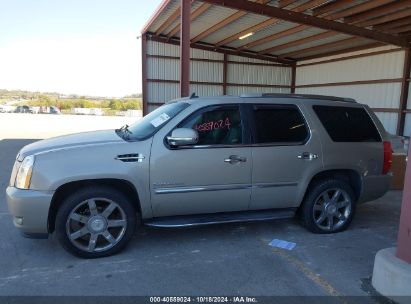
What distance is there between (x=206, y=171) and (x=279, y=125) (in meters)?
1.17

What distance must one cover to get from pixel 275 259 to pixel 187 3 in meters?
8.04

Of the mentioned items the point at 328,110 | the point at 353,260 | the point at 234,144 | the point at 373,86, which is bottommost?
the point at 353,260

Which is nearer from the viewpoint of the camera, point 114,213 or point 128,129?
point 114,213

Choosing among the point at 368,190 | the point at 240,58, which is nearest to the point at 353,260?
the point at 368,190

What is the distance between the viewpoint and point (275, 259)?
4027 millimetres

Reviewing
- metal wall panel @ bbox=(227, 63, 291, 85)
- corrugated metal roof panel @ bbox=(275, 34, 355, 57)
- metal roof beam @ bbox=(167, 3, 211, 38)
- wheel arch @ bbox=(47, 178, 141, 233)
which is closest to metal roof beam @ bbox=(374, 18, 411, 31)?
corrugated metal roof panel @ bbox=(275, 34, 355, 57)

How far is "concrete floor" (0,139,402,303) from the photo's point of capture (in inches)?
132

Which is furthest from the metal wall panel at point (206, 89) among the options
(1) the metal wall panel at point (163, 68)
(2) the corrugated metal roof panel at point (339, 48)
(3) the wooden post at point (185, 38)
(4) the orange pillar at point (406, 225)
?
Answer: (4) the orange pillar at point (406, 225)

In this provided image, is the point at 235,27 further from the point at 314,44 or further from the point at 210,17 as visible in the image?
the point at 314,44

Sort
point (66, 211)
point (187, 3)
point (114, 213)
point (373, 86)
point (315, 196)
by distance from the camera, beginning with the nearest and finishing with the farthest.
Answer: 1. point (66, 211)
2. point (114, 213)
3. point (315, 196)
4. point (187, 3)
5. point (373, 86)

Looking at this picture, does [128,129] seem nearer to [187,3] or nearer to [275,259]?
[275,259]

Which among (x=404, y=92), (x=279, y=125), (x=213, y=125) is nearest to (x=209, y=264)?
(x=213, y=125)

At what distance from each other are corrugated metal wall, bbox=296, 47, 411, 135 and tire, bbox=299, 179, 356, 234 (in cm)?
1181

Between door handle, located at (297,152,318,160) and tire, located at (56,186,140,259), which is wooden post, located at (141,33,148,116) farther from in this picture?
tire, located at (56,186,140,259)
